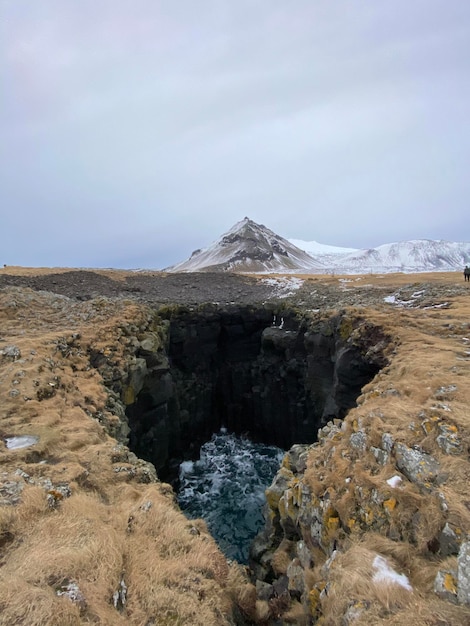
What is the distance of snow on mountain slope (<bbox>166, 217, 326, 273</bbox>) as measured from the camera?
131m

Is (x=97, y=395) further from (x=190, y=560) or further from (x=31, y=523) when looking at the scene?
(x=190, y=560)

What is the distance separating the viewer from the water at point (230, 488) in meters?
20.2

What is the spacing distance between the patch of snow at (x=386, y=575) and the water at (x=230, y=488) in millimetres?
14816

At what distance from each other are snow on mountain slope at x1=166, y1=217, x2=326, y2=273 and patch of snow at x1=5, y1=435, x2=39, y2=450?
115 m

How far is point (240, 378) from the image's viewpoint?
3372cm

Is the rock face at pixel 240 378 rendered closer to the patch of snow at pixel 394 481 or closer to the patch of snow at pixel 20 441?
the patch of snow at pixel 20 441

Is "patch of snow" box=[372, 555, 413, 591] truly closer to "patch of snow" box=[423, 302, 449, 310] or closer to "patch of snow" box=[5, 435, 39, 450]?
"patch of snow" box=[5, 435, 39, 450]

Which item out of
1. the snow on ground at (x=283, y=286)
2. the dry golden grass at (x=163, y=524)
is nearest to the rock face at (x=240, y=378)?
the snow on ground at (x=283, y=286)

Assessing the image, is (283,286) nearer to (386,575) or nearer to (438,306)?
(438,306)

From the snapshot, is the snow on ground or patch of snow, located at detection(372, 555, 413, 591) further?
the snow on ground

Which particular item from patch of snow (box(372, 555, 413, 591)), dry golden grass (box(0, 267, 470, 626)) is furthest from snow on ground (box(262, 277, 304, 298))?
patch of snow (box(372, 555, 413, 591))

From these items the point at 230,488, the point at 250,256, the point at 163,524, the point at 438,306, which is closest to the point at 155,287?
the point at 230,488

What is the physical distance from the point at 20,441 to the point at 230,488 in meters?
18.4

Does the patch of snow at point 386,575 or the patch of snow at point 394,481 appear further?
the patch of snow at point 394,481
